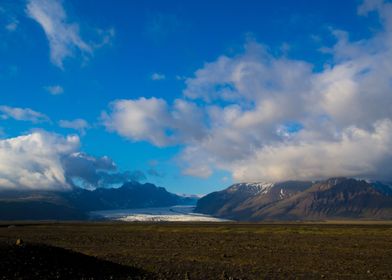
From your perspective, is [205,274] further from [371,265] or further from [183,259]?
[371,265]

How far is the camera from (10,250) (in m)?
34.2

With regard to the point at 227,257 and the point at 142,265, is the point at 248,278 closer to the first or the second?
the point at 142,265

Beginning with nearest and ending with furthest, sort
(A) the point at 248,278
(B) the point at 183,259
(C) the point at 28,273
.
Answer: (C) the point at 28,273 < (A) the point at 248,278 < (B) the point at 183,259

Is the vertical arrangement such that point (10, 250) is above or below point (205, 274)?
above

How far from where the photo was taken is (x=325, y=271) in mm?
44656

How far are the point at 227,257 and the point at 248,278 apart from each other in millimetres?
18422

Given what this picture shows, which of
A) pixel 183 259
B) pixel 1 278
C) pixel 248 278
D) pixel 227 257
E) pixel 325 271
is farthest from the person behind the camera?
pixel 227 257

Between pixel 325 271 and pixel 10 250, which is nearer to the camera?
pixel 10 250

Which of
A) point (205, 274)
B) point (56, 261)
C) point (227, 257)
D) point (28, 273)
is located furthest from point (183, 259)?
Result: point (28, 273)

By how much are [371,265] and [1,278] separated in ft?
132

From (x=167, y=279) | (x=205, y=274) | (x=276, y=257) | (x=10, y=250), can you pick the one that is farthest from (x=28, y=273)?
(x=276, y=257)

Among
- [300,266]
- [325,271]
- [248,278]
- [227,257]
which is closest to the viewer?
[248,278]

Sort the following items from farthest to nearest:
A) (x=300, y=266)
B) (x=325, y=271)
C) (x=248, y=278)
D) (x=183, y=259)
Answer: (x=183, y=259), (x=300, y=266), (x=325, y=271), (x=248, y=278)

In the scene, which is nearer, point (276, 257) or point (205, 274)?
point (205, 274)
